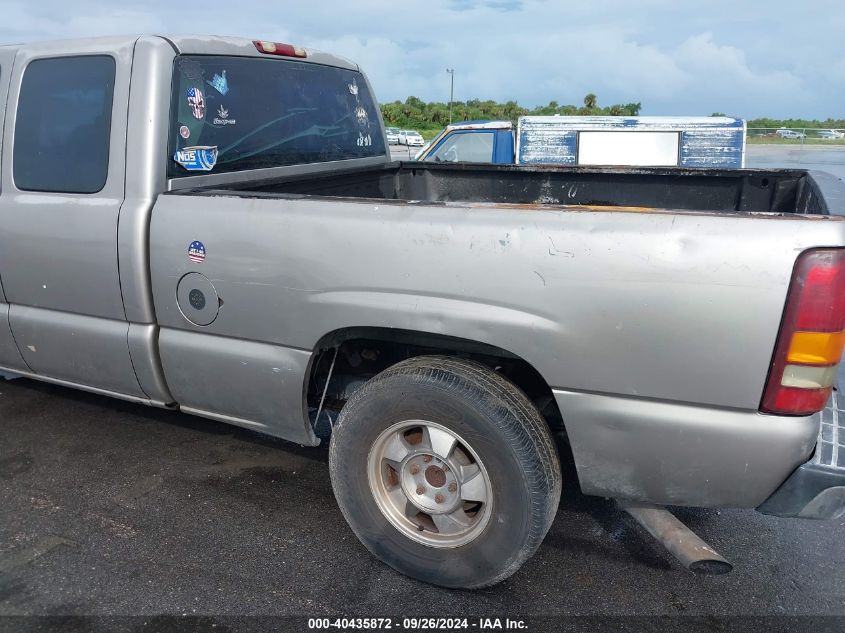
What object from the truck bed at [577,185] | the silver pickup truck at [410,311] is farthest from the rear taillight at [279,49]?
the truck bed at [577,185]

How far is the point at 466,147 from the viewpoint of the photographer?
10.0 m

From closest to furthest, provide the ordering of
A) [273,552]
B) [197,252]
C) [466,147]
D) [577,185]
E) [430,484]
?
[430,484] → [197,252] → [273,552] → [577,185] → [466,147]

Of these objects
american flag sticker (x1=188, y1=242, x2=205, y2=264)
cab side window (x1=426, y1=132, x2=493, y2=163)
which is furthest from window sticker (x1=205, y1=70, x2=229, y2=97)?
cab side window (x1=426, y1=132, x2=493, y2=163)

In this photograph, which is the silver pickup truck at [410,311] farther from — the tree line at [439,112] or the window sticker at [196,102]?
the tree line at [439,112]

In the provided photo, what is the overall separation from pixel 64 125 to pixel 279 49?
3.92ft

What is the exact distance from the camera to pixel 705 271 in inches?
78.1

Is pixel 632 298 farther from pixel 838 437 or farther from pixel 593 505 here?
pixel 593 505

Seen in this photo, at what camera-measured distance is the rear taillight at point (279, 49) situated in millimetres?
3627

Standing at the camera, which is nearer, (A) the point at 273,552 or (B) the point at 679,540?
(B) the point at 679,540

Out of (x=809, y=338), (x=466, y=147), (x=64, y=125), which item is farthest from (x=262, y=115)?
(x=466, y=147)

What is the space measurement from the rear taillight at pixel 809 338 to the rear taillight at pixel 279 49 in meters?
2.88

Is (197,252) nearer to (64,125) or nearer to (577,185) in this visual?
(64,125)

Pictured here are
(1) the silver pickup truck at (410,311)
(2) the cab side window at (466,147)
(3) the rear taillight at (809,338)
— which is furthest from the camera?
(2) the cab side window at (466,147)

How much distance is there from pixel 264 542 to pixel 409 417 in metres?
1.03
